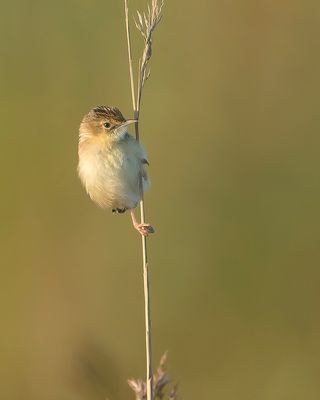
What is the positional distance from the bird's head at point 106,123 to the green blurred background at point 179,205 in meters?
1.50

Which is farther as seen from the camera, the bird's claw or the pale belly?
the pale belly

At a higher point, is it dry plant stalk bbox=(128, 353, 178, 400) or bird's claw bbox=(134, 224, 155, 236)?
bird's claw bbox=(134, 224, 155, 236)

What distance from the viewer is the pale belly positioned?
338 cm

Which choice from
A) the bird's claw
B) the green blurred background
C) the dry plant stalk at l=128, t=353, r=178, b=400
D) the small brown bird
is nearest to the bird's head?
the small brown bird

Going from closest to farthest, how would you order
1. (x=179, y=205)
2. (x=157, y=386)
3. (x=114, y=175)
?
(x=157, y=386), (x=114, y=175), (x=179, y=205)

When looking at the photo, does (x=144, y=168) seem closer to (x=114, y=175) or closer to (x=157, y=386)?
(x=114, y=175)

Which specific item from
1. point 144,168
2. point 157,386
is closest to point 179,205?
point 144,168

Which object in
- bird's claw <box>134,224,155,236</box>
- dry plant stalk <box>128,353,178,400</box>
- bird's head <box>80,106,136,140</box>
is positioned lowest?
dry plant stalk <box>128,353,178,400</box>

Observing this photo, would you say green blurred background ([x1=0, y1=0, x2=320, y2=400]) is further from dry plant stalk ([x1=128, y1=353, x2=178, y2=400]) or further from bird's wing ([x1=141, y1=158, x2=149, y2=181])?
dry plant stalk ([x1=128, y1=353, x2=178, y2=400])

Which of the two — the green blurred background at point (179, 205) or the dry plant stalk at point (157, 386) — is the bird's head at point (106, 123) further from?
the green blurred background at point (179, 205)

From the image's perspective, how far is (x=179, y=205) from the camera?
5.15 meters

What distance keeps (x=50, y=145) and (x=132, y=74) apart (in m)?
2.45

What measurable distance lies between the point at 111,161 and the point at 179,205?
1.78 metres

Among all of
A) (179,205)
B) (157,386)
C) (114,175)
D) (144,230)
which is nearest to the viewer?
(157,386)
